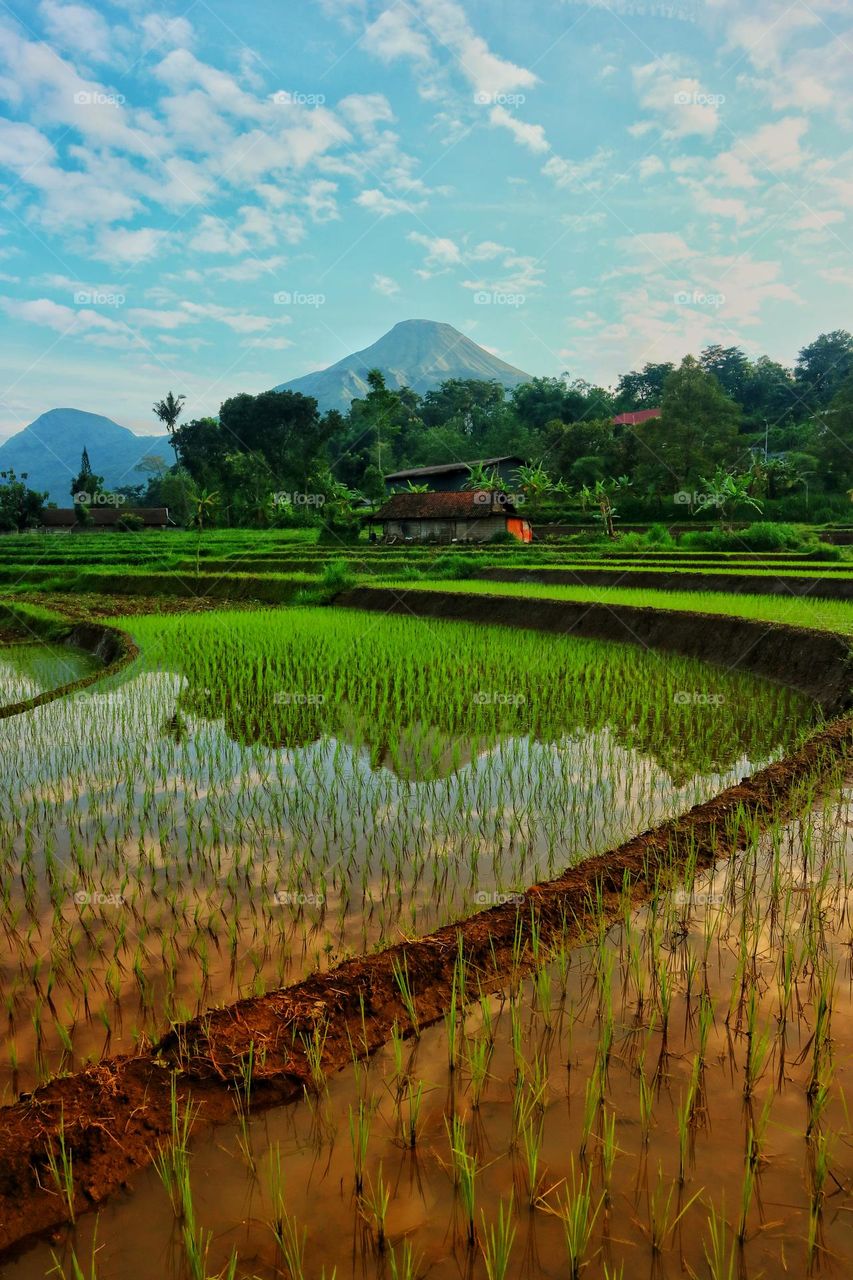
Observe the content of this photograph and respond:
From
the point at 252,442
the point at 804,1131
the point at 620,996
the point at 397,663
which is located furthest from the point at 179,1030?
the point at 252,442

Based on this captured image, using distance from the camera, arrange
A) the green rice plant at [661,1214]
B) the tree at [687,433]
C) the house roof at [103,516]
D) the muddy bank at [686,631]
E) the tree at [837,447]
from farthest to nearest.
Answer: the house roof at [103,516] < the tree at [687,433] < the tree at [837,447] < the muddy bank at [686,631] < the green rice plant at [661,1214]

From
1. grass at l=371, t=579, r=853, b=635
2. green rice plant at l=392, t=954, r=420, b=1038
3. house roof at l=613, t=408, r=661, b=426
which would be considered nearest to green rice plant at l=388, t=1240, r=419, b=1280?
green rice plant at l=392, t=954, r=420, b=1038

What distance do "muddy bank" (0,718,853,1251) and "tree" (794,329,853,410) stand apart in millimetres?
52166

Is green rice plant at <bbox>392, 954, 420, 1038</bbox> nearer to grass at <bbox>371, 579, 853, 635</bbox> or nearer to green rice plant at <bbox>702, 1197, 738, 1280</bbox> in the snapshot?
green rice plant at <bbox>702, 1197, 738, 1280</bbox>

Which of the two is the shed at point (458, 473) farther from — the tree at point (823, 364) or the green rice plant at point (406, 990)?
the green rice plant at point (406, 990)

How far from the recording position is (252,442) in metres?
56.7

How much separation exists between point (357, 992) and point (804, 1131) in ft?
3.98

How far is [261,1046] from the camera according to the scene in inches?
83.7

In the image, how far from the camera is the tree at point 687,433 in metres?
35.8

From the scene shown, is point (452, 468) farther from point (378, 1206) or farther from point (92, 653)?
point (378, 1206)

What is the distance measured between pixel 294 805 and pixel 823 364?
57.3 metres

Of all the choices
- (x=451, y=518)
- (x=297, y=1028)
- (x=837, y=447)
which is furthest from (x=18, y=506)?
(x=297, y=1028)

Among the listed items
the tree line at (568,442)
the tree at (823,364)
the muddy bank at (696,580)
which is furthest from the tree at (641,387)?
the muddy bank at (696,580)

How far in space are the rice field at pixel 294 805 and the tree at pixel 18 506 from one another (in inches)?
1802
